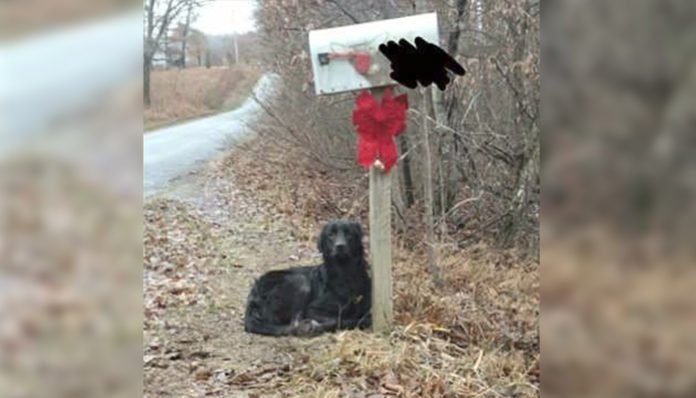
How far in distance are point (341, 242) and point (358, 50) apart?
0.40 meters

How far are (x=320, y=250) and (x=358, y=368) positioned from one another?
0.82 feet

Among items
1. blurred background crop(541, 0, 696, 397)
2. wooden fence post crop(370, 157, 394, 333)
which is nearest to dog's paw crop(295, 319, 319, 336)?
wooden fence post crop(370, 157, 394, 333)

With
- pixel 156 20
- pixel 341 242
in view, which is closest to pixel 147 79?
pixel 156 20

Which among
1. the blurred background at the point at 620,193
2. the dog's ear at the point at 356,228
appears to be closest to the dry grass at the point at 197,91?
the dog's ear at the point at 356,228

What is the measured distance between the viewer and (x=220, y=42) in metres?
1.25

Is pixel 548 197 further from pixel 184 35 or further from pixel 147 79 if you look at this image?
pixel 184 35

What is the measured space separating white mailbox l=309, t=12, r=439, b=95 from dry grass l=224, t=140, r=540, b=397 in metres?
0.18

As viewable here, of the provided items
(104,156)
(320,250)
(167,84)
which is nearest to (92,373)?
(104,156)

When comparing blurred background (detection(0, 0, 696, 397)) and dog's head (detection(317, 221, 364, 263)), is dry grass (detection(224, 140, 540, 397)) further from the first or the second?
blurred background (detection(0, 0, 696, 397))

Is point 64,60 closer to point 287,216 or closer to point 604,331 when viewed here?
point 604,331

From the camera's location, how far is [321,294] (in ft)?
4.93

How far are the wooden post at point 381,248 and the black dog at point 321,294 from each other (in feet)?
0.07

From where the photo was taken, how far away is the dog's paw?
1476mm

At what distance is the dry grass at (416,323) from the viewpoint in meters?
1.36
